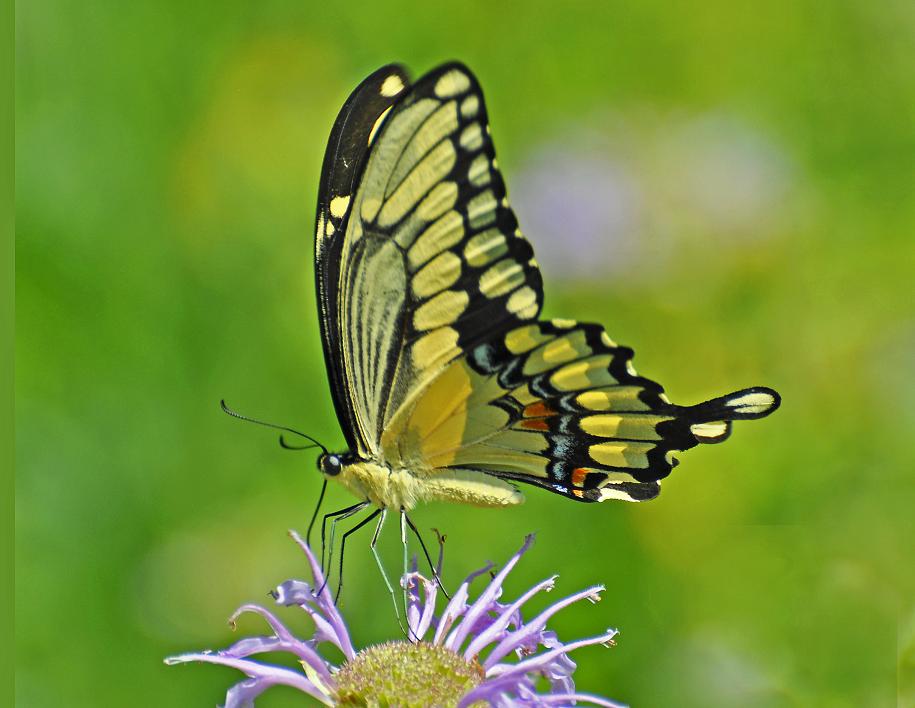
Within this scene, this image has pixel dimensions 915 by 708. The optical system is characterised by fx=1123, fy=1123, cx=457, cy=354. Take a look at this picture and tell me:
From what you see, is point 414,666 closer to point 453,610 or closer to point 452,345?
point 453,610

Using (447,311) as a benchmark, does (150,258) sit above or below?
above

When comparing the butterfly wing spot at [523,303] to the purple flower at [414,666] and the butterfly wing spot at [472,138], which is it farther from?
the purple flower at [414,666]

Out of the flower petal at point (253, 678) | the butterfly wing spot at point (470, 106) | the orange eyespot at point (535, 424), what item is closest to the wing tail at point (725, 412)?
the orange eyespot at point (535, 424)

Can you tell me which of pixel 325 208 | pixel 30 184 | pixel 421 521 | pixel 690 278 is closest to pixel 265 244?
pixel 30 184

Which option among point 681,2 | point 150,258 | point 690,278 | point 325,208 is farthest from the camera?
point 681,2

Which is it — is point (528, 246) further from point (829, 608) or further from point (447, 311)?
point (829, 608)

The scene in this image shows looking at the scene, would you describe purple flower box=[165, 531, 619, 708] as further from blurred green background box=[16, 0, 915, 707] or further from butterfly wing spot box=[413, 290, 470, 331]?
blurred green background box=[16, 0, 915, 707]

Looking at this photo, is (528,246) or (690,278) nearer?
(528,246)

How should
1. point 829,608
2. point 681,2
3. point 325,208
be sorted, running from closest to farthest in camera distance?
point 325,208 < point 829,608 < point 681,2
